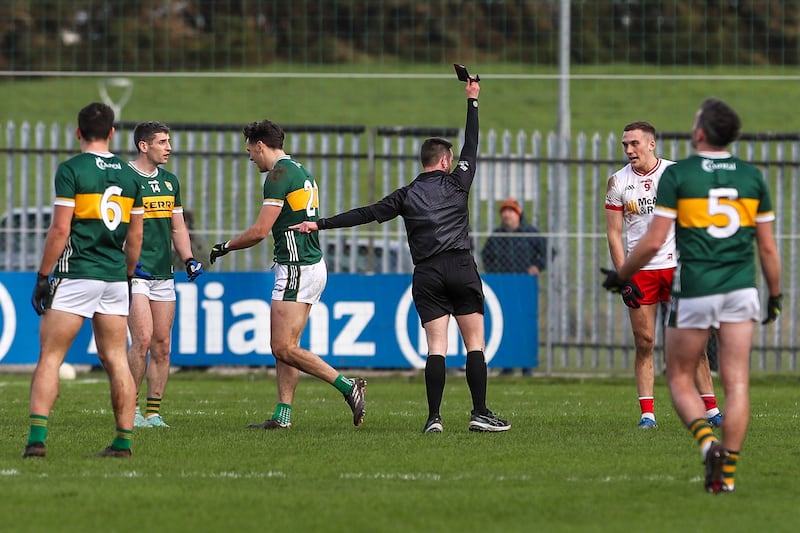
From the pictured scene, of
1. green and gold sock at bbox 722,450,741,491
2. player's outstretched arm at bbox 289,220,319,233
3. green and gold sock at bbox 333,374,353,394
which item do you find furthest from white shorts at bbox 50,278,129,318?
green and gold sock at bbox 722,450,741,491

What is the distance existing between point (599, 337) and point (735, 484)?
391 inches

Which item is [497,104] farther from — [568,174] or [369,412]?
[369,412]

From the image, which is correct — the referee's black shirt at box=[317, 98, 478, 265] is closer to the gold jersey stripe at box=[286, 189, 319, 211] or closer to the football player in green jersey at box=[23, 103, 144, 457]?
the gold jersey stripe at box=[286, 189, 319, 211]

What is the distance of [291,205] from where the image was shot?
10.7 metres

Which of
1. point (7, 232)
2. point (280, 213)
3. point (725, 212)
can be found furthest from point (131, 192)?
point (7, 232)

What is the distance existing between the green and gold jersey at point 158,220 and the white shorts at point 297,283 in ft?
2.86

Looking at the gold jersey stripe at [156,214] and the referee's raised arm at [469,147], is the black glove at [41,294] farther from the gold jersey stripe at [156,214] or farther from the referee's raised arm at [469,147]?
the referee's raised arm at [469,147]

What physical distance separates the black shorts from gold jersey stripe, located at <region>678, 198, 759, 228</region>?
3007mm

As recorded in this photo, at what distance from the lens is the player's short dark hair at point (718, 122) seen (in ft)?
25.0

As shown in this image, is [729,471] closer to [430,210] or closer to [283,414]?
[430,210]

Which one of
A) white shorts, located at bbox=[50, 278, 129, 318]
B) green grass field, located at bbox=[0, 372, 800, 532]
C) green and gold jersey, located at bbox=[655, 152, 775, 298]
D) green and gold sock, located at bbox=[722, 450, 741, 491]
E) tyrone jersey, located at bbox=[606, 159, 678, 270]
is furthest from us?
tyrone jersey, located at bbox=[606, 159, 678, 270]

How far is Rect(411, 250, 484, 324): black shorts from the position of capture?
10484mm

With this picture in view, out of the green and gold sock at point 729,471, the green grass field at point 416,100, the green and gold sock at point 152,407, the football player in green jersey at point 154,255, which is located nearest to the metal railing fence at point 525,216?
the football player in green jersey at point 154,255

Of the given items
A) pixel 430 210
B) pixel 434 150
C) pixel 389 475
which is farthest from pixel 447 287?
pixel 389 475
